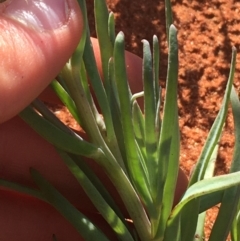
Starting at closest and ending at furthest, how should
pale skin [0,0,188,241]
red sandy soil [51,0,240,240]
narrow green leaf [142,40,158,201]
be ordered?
1. narrow green leaf [142,40,158,201]
2. pale skin [0,0,188,241]
3. red sandy soil [51,0,240,240]

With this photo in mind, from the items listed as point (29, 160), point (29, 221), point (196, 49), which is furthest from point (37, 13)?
point (196, 49)

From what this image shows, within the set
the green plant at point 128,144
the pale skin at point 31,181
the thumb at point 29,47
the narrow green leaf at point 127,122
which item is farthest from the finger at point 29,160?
the thumb at point 29,47

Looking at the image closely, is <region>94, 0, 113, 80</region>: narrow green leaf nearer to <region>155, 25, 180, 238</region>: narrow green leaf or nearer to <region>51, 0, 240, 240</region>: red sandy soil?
<region>155, 25, 180, 238</region>: narrow green leaf

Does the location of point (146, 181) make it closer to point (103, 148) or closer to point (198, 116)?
point (103, 148)

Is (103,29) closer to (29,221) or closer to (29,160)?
(29,160)

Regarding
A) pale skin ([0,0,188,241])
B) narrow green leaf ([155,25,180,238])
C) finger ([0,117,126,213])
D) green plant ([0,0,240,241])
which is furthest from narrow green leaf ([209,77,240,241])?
finger ([0,117,126,213])

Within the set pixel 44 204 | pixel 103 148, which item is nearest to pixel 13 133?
pixel 44 204

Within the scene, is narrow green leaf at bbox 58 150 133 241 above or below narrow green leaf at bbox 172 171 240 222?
below

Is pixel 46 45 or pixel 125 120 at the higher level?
pixel 46 45
